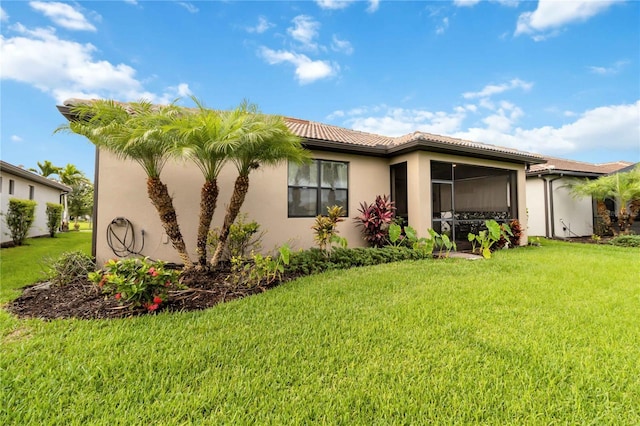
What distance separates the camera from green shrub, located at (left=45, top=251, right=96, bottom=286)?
16.3 ft

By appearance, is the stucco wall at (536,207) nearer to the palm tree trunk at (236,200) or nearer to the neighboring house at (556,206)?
the neighboring house at (556,206)

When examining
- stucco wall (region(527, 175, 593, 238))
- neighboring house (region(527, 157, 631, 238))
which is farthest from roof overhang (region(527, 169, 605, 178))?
stucco wall (region(527, 175, 593, 238))

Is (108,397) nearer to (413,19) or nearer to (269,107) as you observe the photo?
(269,107)

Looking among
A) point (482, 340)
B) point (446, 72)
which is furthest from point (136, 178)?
point (446, 72)

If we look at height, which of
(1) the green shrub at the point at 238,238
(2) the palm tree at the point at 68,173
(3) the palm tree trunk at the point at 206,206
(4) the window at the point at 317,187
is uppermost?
(2) the palm tree at the point at 68,173

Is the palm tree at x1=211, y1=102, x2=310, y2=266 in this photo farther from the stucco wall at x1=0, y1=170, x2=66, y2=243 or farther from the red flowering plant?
the stucco wall at x1=0, y1=170, x2=66, y2=243

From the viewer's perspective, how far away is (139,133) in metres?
4.51

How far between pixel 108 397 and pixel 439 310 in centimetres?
359

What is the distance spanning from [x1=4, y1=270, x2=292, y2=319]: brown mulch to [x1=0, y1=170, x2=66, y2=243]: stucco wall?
8790mm

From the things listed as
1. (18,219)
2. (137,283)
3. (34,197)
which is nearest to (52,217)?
(34,197)

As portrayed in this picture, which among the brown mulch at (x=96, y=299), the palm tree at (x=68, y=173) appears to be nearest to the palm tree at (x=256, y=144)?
the brown mulch at (x=96, y=299)

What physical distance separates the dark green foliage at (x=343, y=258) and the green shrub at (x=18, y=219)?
12.0 meters

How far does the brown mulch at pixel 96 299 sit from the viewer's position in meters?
3.77

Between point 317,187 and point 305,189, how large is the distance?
351 millimetres
